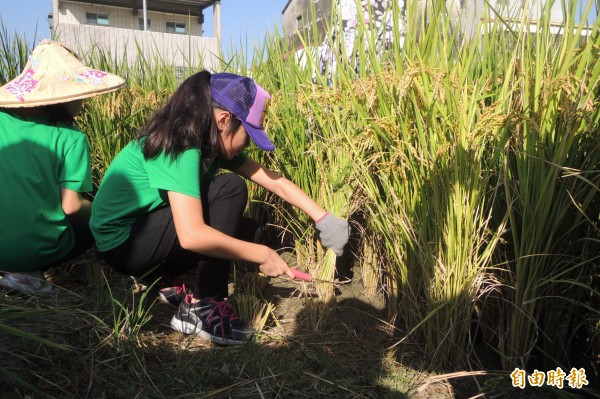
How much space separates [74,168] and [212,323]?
2.75 feet

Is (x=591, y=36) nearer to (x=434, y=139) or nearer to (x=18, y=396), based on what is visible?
(x=434, y=139)

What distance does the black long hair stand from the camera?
161cm

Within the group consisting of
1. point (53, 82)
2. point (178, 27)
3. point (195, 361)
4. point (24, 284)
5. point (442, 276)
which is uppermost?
point (178, 27)

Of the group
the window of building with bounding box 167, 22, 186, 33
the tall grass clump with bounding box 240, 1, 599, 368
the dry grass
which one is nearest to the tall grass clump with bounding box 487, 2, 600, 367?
the tall grass clump with bounding box 240, 1, 599, 368

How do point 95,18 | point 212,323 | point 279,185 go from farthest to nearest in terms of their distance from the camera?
point 95,18 → point 279,185 → point 212,323

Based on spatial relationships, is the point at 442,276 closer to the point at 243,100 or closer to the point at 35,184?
the point at 243,100

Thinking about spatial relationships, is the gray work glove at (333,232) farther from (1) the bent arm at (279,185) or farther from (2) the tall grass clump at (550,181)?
(2) the tall grass clump at (550,181)

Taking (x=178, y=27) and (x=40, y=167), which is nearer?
(x=40, y=167)

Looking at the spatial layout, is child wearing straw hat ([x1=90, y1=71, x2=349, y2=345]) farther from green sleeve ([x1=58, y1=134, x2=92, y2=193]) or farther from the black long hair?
green sleeve ([x1=58, y1=134, x2=92, y2=193])

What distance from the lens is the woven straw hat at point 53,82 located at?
1.87 m

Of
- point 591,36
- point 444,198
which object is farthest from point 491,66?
point 444,198

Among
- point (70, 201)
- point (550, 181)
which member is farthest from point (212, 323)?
point (550, 181)

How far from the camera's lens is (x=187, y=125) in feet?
5.27

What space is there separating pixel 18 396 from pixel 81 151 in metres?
1.04
